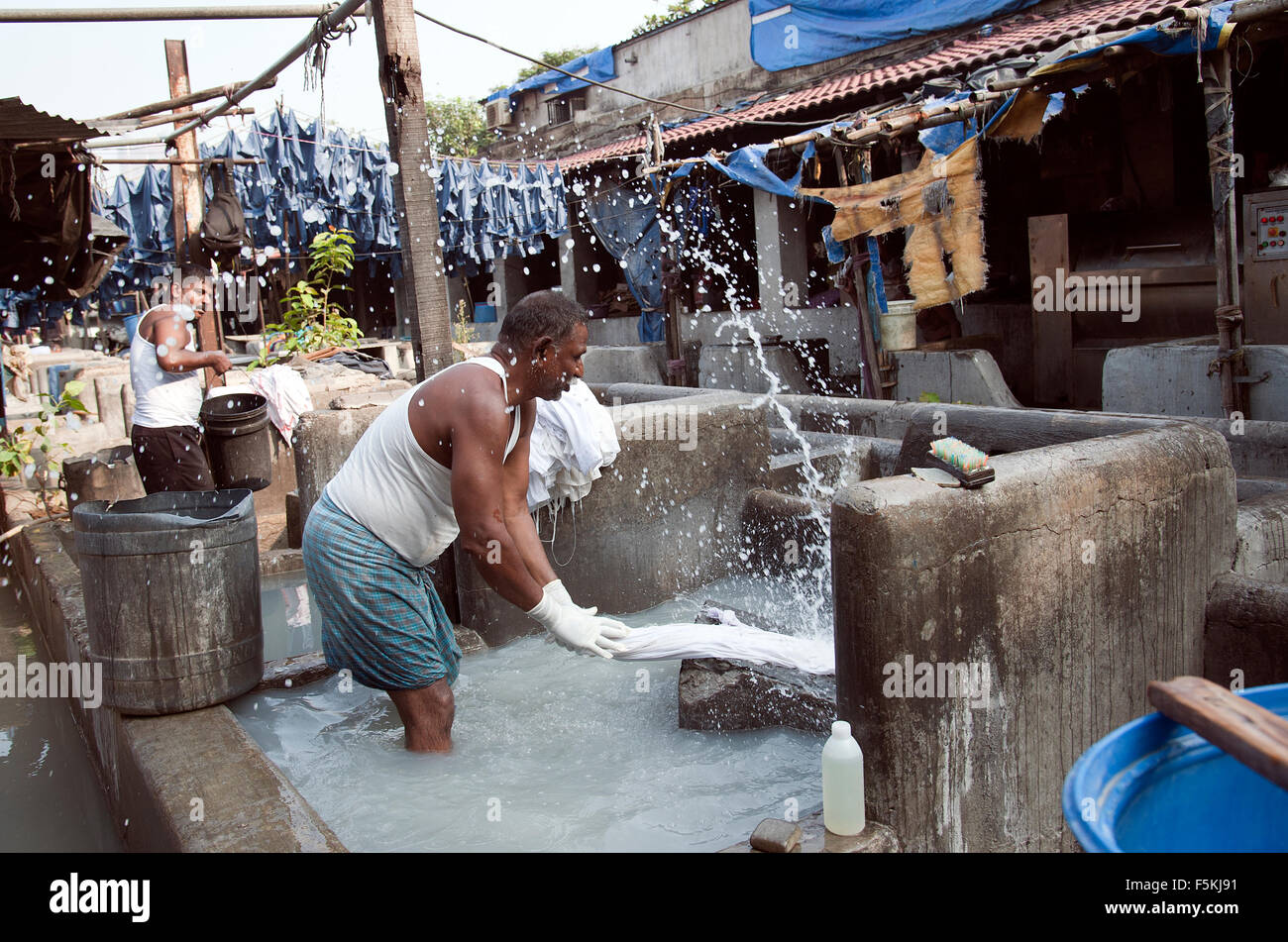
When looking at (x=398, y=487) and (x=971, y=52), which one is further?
(x=971, y=52)

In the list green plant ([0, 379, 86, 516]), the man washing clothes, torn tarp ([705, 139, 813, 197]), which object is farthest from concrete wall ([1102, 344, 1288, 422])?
green plant ([0, 379, 86, 516])

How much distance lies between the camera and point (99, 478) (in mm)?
7168

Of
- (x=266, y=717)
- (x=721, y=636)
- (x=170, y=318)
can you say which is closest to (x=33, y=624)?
(x=170, y=318)

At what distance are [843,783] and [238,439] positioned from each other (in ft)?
19.1

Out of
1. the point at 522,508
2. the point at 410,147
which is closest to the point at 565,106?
the point at 410,147

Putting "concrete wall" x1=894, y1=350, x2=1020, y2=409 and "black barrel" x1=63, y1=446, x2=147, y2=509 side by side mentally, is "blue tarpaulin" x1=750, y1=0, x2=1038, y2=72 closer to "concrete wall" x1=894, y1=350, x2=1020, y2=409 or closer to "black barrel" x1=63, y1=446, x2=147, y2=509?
"concrete wall" x1=894, y1=350, x2=1020, y2=409

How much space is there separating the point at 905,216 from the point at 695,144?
5926 mm

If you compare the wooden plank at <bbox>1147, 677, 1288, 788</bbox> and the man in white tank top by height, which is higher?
the man in white tank top

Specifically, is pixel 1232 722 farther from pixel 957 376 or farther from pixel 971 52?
pixel 971 52

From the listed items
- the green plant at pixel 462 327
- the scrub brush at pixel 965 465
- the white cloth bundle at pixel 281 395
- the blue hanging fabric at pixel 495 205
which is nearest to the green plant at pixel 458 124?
the green plant at pixel 462 327

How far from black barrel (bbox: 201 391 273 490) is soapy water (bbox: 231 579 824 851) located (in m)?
3.32

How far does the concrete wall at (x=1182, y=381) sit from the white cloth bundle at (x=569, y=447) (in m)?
4.16

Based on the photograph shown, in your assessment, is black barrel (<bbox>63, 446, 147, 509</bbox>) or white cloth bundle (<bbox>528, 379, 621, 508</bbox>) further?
black barrel (<bbox>63, 446, 147, 509</bbox>)

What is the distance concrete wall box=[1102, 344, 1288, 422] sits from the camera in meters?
6.52
